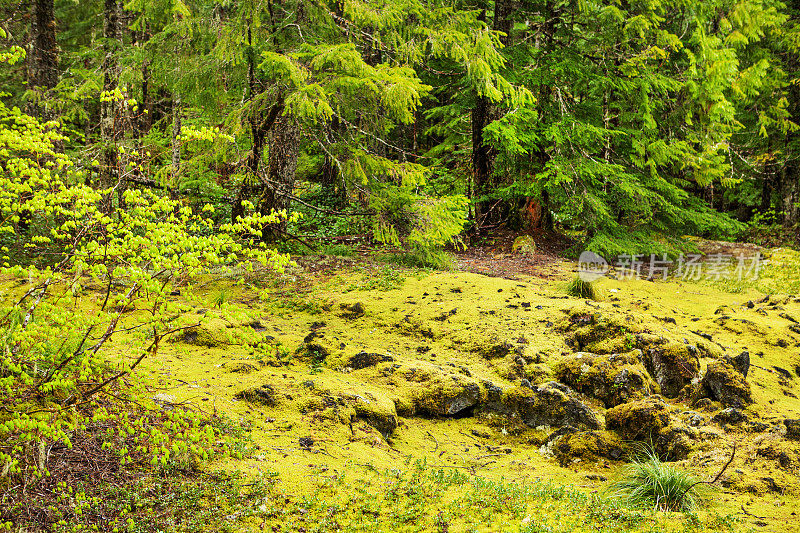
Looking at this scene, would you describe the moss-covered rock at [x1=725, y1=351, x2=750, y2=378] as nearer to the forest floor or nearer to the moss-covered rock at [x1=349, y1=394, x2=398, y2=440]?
the forest floor

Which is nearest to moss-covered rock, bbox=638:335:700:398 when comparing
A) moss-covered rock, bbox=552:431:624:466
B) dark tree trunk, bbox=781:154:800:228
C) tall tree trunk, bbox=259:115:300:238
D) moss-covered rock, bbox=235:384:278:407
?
moss-covered rock, bbox=552:431:624:466

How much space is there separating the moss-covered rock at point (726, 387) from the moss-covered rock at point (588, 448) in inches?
52.2

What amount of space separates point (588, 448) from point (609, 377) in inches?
42.5

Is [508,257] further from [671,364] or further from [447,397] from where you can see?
[447,397]

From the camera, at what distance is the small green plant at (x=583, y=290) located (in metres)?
8.26

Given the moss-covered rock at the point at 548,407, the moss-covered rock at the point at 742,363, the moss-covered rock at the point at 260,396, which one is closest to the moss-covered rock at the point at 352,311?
the moss-covered rock at the point at 260,396

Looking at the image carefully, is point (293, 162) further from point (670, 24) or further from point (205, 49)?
point (670, 24)

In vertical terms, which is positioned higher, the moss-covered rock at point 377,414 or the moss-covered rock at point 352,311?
the moss-covered rock at point 352,311

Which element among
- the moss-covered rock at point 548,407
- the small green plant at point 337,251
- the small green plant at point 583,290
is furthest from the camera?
the small green plant at point 337,251

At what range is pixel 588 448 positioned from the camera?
179 inches

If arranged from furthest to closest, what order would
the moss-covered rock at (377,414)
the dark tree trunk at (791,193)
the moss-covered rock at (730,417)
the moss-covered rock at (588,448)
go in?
the dark tree trunk at (791,193)
the moss-covered rock at (377,414)
the moss-covered rock at (730,417)
the moss-covered rock at (588,448)

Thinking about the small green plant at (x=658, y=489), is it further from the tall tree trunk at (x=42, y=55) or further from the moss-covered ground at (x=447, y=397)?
the tall tree trunk at (x=42, y=55)

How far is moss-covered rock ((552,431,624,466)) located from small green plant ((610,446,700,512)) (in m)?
0.50

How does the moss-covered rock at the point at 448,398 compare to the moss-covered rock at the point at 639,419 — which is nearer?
the moss-covered rock at the point at 639,419
